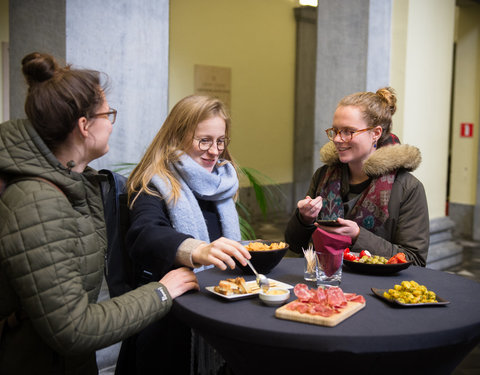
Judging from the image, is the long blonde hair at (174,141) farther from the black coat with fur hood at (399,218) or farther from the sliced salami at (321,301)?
the sliced salami at (321,301)

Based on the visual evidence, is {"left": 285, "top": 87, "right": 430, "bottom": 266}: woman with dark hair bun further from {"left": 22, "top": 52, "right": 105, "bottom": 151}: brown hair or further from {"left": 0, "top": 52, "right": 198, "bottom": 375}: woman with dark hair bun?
{"left": 22, "top": 52, "right": 105, "bottom": 151}: brown hair

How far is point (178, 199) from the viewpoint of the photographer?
90.2 inches

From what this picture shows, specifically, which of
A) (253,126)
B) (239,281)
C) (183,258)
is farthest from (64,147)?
(253,126)

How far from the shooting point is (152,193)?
2.26 meters

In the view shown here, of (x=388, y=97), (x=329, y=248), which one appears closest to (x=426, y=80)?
(x=388, y=97)

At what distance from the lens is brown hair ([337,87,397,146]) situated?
2.69 m

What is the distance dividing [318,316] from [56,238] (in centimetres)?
74

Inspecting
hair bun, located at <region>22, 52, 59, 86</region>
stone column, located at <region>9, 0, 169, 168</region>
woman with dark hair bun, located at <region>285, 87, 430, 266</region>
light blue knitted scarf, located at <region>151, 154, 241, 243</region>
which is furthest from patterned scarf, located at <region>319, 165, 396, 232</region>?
hair bun, located at <region>22, 52, 59, 86</region>

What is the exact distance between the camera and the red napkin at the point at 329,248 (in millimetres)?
1924

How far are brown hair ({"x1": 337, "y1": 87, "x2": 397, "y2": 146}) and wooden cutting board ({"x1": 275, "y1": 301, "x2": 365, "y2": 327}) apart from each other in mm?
1281

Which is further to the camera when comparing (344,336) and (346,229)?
(346,229)

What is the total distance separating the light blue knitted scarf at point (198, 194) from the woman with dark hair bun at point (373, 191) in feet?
1.06

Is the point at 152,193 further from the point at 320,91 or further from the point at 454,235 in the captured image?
the point at 454,235

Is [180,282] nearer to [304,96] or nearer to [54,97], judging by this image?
[54,97]
